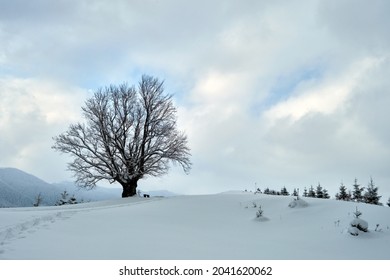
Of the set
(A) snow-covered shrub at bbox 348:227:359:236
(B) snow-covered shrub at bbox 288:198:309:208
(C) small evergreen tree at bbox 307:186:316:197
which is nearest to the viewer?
(A) snow-covered shrub at bbox 348:227:359:236

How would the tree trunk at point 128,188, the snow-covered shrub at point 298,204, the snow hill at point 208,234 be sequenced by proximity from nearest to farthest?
1. the snow hill at point 208,234
2. the snow-covered shrub at point 298,204
3. the tree trunk at point 128,188

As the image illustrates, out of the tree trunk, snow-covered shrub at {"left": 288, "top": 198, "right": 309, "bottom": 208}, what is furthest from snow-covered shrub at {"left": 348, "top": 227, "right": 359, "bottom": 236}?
the tree trunk

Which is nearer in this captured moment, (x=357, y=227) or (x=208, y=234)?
(x=357, y=227)

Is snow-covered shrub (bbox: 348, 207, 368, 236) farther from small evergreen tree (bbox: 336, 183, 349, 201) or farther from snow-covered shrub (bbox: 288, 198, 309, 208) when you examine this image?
small evergreen tree (bbox: 336, 183, 349, 201)

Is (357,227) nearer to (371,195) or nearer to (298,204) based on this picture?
(298,204)

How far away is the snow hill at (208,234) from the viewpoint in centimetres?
772

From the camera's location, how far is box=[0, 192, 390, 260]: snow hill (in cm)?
772

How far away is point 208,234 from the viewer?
10344mm

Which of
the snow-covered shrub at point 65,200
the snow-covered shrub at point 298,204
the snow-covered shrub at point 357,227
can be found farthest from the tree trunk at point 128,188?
the snow-covered shrub at point 357,227

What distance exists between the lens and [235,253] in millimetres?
8008

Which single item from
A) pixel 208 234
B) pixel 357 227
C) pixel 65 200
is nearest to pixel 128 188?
pixel 208 234

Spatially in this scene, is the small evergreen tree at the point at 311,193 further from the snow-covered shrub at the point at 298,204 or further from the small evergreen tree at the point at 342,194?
the snow-covered shrub at the point at 298,204

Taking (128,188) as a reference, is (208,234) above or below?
below
